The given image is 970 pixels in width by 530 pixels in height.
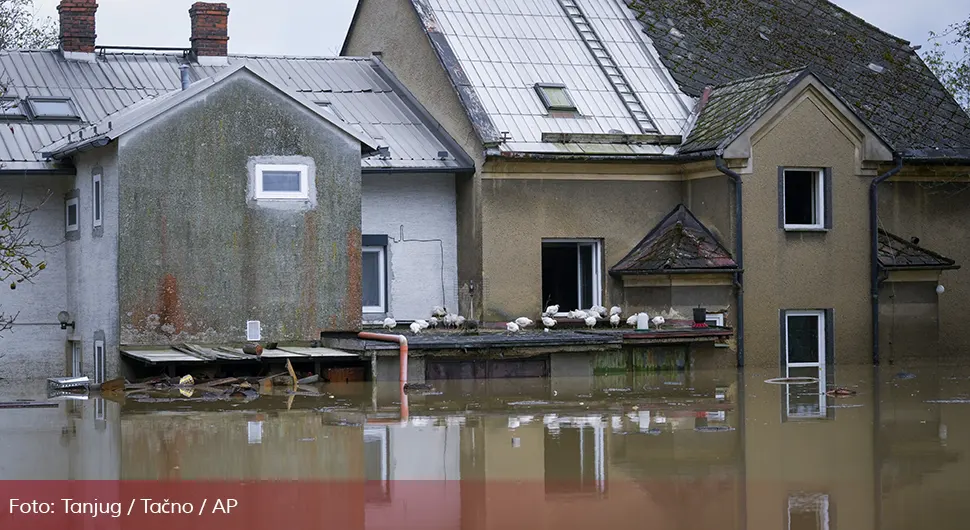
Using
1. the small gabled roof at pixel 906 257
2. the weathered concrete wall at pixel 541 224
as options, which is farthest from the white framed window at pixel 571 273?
the small gabled roof at pixel 906 257

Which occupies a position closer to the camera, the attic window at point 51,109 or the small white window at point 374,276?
the attic window at point 51,109

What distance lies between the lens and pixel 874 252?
88.0 feet

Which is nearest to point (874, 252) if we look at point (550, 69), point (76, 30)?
point (550, 69)

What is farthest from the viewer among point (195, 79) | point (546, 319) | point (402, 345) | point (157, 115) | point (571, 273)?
point (195, 79)

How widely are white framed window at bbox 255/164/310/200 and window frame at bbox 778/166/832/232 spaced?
8799mm

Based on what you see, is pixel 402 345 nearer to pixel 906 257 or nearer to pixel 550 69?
pixel 550 69

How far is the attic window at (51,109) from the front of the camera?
25844 mm

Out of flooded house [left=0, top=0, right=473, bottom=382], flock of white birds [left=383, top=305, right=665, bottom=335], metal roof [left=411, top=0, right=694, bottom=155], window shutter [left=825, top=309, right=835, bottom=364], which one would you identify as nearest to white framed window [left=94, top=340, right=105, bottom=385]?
flooded house [left=0, top=0, right=473, bottom=382]

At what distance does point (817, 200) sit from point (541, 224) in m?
5.18

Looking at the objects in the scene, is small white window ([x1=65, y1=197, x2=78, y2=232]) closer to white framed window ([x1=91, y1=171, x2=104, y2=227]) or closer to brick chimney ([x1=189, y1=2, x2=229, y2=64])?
white framed window ([x1=91, y1=171, x2=104, y2=227])

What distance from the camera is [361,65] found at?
99.6 ft

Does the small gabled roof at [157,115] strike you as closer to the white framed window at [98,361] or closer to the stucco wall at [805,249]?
the white framed window at [98,361]

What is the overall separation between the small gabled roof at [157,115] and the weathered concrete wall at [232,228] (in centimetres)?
13

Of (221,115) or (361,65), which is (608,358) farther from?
(361,65)
